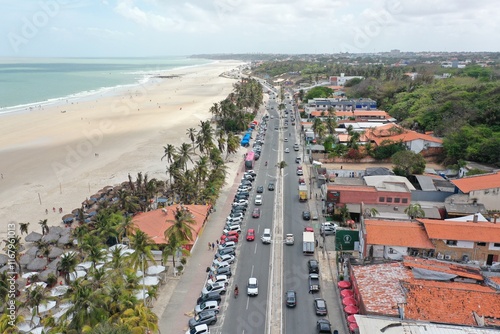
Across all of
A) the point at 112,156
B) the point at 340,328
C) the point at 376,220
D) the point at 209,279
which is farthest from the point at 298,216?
the point at 112,156

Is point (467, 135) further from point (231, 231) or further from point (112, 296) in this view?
point (112, 296)

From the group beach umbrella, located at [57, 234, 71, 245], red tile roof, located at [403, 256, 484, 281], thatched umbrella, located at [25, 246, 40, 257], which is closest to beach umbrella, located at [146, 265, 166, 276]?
beach umbrella, located at [57, 234, 71, 245]

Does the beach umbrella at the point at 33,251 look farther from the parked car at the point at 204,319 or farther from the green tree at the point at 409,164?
the green tree at the point at 409,164

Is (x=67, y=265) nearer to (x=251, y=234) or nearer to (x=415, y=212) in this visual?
(x=251, y=234)

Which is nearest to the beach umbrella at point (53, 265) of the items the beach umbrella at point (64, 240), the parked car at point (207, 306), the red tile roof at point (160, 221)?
the beach umbrella at point (64, 240)

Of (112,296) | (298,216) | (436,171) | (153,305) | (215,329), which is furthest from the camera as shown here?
(436,171)

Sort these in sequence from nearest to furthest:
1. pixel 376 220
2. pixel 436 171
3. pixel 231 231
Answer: pixel 376 220 < pixel 231 231 < pixel 436 171
